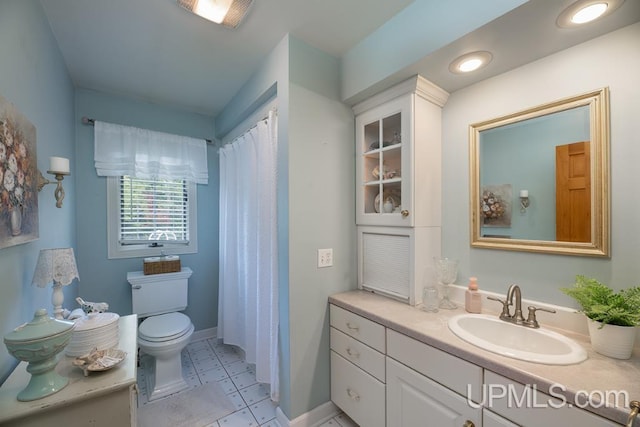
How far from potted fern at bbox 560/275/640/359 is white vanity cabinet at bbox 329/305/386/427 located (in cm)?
84

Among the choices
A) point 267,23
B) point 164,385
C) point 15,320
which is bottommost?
point 164,385

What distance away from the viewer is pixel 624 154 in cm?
106

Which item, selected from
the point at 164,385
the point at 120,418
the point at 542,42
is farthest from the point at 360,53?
the point at 164,385

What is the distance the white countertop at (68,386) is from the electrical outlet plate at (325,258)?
1.05 metres

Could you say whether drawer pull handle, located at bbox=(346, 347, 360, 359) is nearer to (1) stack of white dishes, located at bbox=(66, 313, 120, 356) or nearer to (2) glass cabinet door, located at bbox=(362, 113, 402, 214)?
(2) glass cabinet door, located at bbox=(362, 113, 402, 214)

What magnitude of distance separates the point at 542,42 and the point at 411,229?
106cm

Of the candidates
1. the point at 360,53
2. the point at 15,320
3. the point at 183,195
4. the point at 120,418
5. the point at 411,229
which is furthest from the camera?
the point at 183,195

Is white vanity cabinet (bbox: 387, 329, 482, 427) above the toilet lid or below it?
above

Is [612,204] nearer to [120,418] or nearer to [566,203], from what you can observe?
[566,203]

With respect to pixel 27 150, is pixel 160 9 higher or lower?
higher

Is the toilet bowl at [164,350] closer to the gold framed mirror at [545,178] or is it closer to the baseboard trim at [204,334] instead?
the baseboard trim at [204,334]

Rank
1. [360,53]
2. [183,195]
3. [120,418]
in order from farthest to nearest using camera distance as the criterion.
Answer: [183,195], [360,53], [120,418]

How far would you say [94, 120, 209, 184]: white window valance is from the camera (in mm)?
2273

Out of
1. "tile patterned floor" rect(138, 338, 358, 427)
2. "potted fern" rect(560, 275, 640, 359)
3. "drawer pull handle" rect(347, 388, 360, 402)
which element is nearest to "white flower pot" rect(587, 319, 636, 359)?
"potted fern" rect(560, 275, 640, 359)
